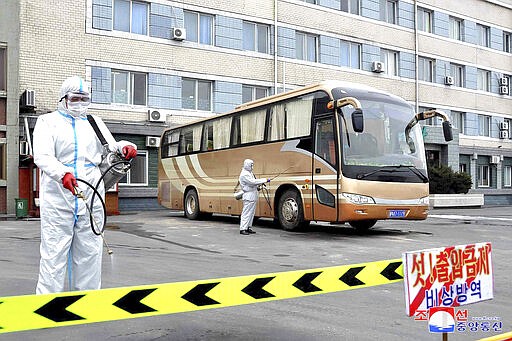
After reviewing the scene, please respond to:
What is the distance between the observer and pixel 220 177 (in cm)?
1727

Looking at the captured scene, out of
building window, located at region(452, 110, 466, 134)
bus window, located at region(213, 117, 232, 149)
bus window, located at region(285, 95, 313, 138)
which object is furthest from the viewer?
building window, located at region(452, 110, 466, 134)

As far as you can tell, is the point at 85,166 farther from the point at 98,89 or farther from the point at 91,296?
the point at 98,89

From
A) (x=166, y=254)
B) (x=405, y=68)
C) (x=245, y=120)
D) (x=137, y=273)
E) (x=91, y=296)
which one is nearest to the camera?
(x=91, y=296)

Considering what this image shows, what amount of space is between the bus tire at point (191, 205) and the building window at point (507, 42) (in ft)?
92.3

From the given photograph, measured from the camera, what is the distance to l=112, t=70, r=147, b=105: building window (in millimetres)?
23250

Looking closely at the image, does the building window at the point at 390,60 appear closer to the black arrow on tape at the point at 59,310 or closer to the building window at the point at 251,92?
the building window at the point at 251,92

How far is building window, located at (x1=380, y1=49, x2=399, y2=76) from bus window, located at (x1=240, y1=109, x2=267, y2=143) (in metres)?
17.6

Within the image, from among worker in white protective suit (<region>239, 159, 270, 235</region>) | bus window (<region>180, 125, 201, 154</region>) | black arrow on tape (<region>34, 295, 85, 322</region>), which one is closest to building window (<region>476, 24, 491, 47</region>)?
bus window (<region>180, 125, 201, 154</region>)

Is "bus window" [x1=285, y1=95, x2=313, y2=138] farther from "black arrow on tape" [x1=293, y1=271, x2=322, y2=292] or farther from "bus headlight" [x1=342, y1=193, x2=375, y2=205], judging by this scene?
"black arrow on tape" [x1=293, y1=271, x2=322, y2=292]

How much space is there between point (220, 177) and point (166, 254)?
7.52 metres

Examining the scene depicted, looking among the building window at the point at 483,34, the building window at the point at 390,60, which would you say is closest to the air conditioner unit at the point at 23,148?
the building window at the point at 390,60

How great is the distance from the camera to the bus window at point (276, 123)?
14.6 metres

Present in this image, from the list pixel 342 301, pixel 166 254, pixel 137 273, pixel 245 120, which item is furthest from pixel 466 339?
pixel 245 120

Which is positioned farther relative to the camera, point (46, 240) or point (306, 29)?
point (306, 29)
